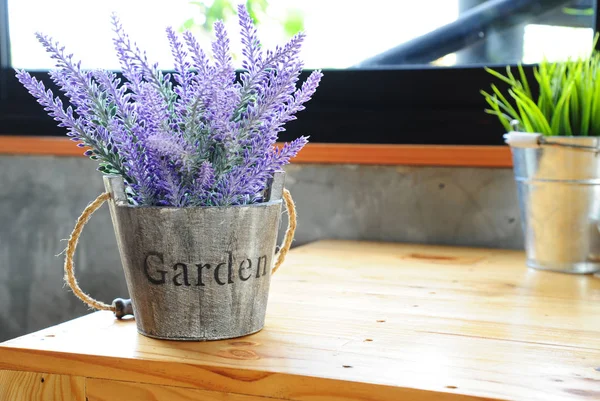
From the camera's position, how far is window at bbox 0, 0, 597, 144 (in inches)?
51.5

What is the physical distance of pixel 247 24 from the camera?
599 millimetres

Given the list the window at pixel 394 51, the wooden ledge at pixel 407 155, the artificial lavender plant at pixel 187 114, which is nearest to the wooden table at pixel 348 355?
the artificial lavender plant at pixel 187 114

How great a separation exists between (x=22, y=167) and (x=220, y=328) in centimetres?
109

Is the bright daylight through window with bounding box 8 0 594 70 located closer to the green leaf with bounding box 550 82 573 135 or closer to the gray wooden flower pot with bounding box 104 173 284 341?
the green leaf with bounding box 550 82 573 135

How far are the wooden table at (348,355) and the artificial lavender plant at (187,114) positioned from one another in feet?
0.43

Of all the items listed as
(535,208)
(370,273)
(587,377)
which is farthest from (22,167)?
(587,377)

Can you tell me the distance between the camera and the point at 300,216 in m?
1.42

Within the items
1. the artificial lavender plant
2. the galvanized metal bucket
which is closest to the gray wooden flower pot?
the artificial lavender plant

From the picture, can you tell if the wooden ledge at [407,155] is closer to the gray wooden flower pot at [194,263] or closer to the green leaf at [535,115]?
the green leaf at [535,115]

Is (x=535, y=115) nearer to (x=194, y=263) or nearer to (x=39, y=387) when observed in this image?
(x=194, y=263)

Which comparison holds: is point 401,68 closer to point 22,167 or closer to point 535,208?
point 535,208

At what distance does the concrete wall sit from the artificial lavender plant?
75cm

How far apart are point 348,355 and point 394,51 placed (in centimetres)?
94

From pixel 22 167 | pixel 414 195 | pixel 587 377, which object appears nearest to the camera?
pixel 587 377
